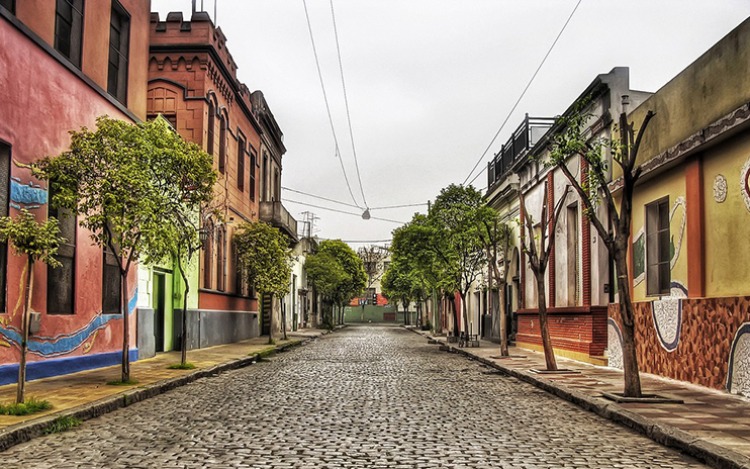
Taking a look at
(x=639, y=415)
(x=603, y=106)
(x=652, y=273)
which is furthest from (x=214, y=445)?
(x=603, y=106)

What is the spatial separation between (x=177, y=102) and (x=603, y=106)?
1258 cm

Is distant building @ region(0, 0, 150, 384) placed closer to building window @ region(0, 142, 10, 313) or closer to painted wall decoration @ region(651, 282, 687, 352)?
building window @ region(0, 142, 10, 313)

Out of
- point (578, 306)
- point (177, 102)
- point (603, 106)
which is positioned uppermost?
point (177, 102)

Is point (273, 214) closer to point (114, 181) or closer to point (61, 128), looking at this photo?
point (61, 128)

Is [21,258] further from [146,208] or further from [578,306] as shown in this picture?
[578,306]

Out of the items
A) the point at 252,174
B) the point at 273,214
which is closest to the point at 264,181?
the point at 273,214

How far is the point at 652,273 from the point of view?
13.9m

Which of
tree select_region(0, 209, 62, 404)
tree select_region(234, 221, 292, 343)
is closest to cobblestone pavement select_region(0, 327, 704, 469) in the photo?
tree select_region(0, 209, 62, 404)

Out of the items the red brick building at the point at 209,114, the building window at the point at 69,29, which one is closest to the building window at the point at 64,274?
the building window at the point at 69,29

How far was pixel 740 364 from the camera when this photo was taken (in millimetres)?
10117

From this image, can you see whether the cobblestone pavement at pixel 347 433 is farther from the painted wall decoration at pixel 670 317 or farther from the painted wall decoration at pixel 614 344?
the painted wall decoration at pixel 614 344

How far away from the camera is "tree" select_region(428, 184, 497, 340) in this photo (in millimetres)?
26250

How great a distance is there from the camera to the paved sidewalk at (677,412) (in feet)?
21.1

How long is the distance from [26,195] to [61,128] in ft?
5.61
